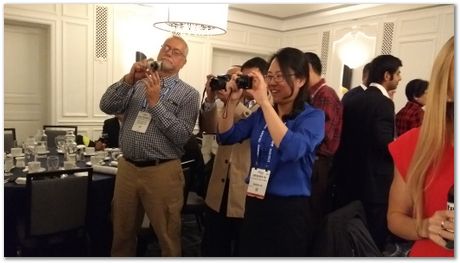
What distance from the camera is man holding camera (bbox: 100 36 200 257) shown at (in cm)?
142

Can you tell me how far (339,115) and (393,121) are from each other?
0.30m

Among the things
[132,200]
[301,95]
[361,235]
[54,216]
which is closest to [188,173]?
[132,200]

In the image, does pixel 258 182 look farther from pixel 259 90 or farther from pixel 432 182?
pixel 432 182

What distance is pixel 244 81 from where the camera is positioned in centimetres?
110

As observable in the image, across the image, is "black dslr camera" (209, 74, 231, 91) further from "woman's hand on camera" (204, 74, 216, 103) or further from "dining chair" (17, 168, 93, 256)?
"dining chair" (17, 168, 93, 256)

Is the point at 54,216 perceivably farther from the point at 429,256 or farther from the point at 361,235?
the point at 429,256

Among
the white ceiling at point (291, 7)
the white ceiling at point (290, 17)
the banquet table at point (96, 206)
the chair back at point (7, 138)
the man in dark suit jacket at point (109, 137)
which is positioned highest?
the white ceiling at point (290, 17)

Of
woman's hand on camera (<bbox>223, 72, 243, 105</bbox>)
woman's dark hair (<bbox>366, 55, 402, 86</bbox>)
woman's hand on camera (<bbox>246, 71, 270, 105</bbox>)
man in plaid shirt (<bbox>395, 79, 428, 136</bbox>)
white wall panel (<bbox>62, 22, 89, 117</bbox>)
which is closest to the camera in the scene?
woman's hand on camera (<bbox>246, 71, 270, 105</bbox>)

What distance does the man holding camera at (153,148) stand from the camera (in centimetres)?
142

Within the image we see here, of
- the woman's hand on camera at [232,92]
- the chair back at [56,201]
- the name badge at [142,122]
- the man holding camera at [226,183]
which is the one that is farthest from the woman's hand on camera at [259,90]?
the chair back at [56,201]

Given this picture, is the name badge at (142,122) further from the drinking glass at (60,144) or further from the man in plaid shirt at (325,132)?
the drinking glass at (60,144)

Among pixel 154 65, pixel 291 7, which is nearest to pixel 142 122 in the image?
pixel 154 65

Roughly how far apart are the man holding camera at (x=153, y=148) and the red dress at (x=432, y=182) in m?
0.87

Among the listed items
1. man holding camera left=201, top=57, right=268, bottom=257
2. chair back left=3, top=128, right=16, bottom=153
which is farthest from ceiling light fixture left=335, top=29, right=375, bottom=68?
chair back left=3, top=128, right=16, bottom=153
